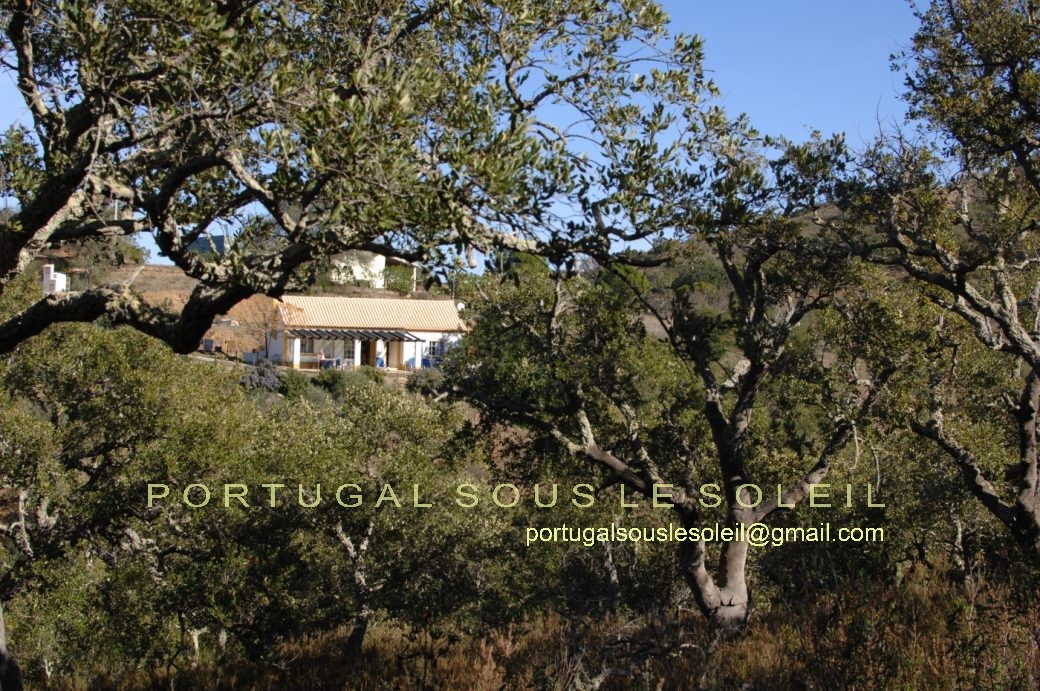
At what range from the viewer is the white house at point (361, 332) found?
44000mm

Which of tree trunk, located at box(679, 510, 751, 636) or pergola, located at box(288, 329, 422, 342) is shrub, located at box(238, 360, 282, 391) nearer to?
pergola, located at box(288, 329, 422, 342)

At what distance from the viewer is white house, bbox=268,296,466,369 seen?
44.0 meters

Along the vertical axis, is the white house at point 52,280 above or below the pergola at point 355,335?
below

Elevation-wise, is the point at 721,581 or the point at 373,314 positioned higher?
the point at 373,314

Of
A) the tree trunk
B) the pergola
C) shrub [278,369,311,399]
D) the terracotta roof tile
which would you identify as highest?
the terracotta roof tile

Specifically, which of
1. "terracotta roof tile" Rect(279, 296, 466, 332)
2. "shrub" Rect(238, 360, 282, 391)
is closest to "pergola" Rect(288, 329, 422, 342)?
"terracotta roof tile" Rect(279, 296, 466, 332)

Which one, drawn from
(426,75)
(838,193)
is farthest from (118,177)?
(838,193)

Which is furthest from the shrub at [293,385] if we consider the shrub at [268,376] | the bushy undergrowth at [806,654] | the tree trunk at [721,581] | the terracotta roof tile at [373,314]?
the tree trunk at [721,581]

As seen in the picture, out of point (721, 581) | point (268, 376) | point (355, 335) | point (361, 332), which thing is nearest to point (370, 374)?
point (268, 376)

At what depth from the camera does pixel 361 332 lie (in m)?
45.7

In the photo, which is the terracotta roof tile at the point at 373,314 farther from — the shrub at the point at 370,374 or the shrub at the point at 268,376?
the shrub at the point at 268,376

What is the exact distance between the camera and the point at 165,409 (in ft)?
42.7

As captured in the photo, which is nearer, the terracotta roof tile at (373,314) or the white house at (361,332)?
the white house at (361,332)

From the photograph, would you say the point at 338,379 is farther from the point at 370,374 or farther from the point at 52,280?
the point at 52,280
